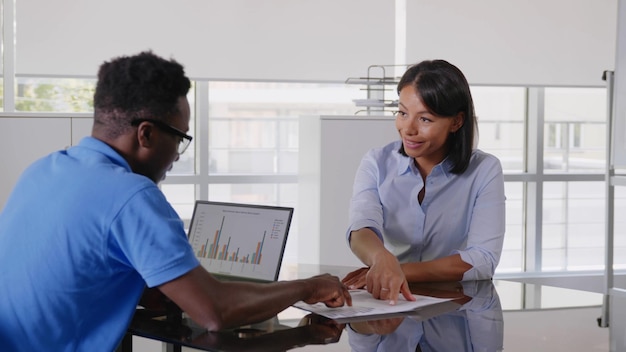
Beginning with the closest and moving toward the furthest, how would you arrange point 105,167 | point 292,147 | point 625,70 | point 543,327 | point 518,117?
point 105,167
point 543,327
point 625,70
point 292,147
point 518,117

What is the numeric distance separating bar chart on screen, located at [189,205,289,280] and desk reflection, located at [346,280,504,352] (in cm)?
28

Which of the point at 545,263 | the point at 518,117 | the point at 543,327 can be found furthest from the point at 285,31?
the point at 543,327

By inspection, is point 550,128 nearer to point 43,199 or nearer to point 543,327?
point 543,327

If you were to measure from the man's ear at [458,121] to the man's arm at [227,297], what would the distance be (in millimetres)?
976

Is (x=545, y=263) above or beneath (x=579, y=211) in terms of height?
beneath

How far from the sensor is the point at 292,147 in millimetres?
5324

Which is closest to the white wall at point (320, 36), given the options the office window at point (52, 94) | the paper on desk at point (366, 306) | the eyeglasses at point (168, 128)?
the office window at point (52, 94)

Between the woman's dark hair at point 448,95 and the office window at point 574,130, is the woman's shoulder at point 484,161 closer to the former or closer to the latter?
the woman's dark hair at point 448,95

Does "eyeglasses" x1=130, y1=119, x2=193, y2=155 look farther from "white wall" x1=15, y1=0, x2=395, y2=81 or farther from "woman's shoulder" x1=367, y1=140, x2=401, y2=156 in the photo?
"white wall" x1=15, y1=0, x2=395, y2=81

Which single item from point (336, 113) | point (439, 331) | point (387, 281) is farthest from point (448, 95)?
point (336, 113)

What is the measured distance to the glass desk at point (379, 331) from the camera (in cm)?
149

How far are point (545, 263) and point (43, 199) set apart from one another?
16.5 feet

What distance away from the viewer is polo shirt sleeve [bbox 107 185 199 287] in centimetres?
136

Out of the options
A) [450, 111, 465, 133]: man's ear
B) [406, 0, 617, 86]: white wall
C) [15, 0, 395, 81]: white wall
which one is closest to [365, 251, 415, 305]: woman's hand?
[450, 111, 465, 133]: man's ear
